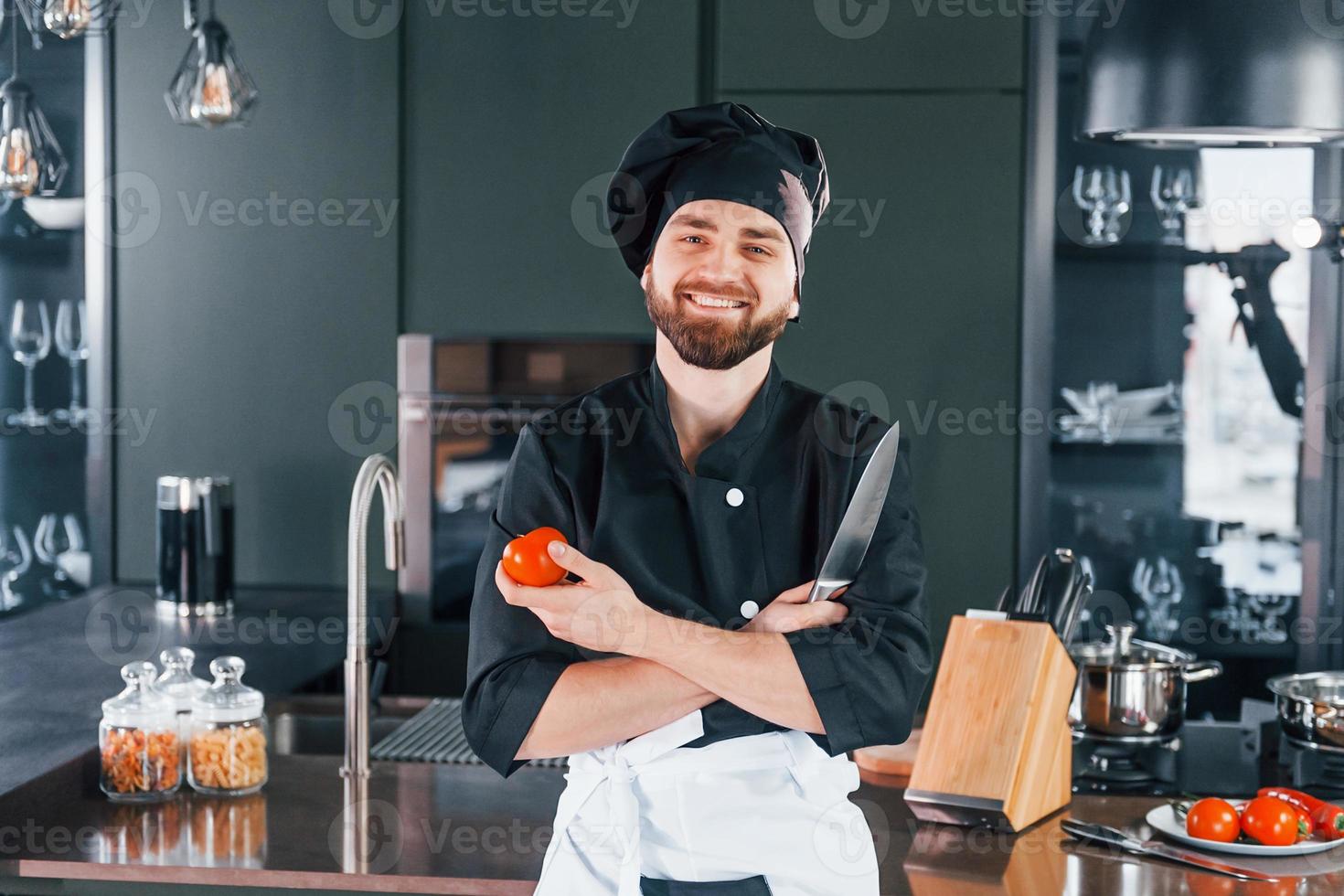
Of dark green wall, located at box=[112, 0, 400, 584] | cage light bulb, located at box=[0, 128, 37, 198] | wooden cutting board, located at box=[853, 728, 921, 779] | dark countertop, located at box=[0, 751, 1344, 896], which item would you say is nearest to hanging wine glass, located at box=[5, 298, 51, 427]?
dark green wall, located at box=[112, 0, 400, 584]

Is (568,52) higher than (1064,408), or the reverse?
(568,52)

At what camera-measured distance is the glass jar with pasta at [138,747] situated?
5.16 feet

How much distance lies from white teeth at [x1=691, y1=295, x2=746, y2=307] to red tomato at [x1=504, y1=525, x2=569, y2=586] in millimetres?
232

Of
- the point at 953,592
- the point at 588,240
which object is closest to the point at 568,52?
the point at 588,240

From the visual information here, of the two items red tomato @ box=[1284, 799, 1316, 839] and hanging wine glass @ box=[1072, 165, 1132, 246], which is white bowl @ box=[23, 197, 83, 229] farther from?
red tomato @ box=[1284, 799, 1316, 839]

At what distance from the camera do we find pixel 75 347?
9.85ft

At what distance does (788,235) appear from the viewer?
1191 millimetres

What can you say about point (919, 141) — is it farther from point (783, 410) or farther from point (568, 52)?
point (783, 410)

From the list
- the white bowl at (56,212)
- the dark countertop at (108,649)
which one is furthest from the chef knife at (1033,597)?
the white bowl at (56,212)

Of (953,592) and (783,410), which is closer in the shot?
(783,410)

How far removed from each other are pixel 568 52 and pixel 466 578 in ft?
3.60

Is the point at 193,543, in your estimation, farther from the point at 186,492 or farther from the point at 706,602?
the point at 706,602

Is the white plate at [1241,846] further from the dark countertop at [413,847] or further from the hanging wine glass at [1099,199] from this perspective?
the hanging wine glass at [1099,199]

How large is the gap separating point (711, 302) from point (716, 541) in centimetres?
20
